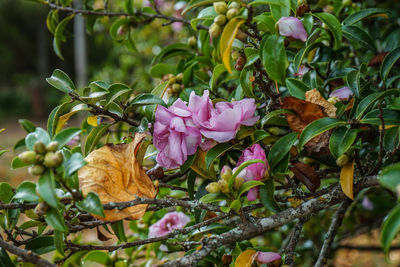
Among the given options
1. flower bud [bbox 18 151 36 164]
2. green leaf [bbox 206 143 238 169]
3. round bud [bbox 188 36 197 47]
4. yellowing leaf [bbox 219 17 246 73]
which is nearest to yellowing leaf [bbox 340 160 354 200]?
green leaf [bbox 206 143 238 169]

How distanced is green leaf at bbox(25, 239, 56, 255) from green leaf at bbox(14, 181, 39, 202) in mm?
180

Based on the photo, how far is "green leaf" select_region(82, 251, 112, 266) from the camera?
0.84m

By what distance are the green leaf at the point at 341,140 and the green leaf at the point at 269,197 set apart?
0.13m

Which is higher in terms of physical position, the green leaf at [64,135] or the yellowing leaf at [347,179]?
the green leaf at [64,135]

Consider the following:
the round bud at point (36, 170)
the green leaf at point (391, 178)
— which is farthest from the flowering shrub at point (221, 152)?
the green leaf at point (391, 178)

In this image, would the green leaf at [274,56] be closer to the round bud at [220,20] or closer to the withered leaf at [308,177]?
the round bud at [220,20]

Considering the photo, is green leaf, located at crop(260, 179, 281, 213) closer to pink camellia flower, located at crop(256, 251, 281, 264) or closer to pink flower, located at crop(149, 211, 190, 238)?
pink camellia flower, located at crop(256, 251, 281, 264)

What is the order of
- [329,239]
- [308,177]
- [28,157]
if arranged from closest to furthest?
[28,157], [308,177], [329,239]

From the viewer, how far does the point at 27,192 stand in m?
0.61

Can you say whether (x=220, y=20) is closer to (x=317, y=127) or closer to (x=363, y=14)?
(x=317, y=127)

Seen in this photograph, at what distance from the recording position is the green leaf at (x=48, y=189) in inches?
21.2

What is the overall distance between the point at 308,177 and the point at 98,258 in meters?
0.51

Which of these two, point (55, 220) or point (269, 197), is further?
point (269, 197)

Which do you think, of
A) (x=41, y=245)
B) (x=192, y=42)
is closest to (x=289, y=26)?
(x=192, y=42)
